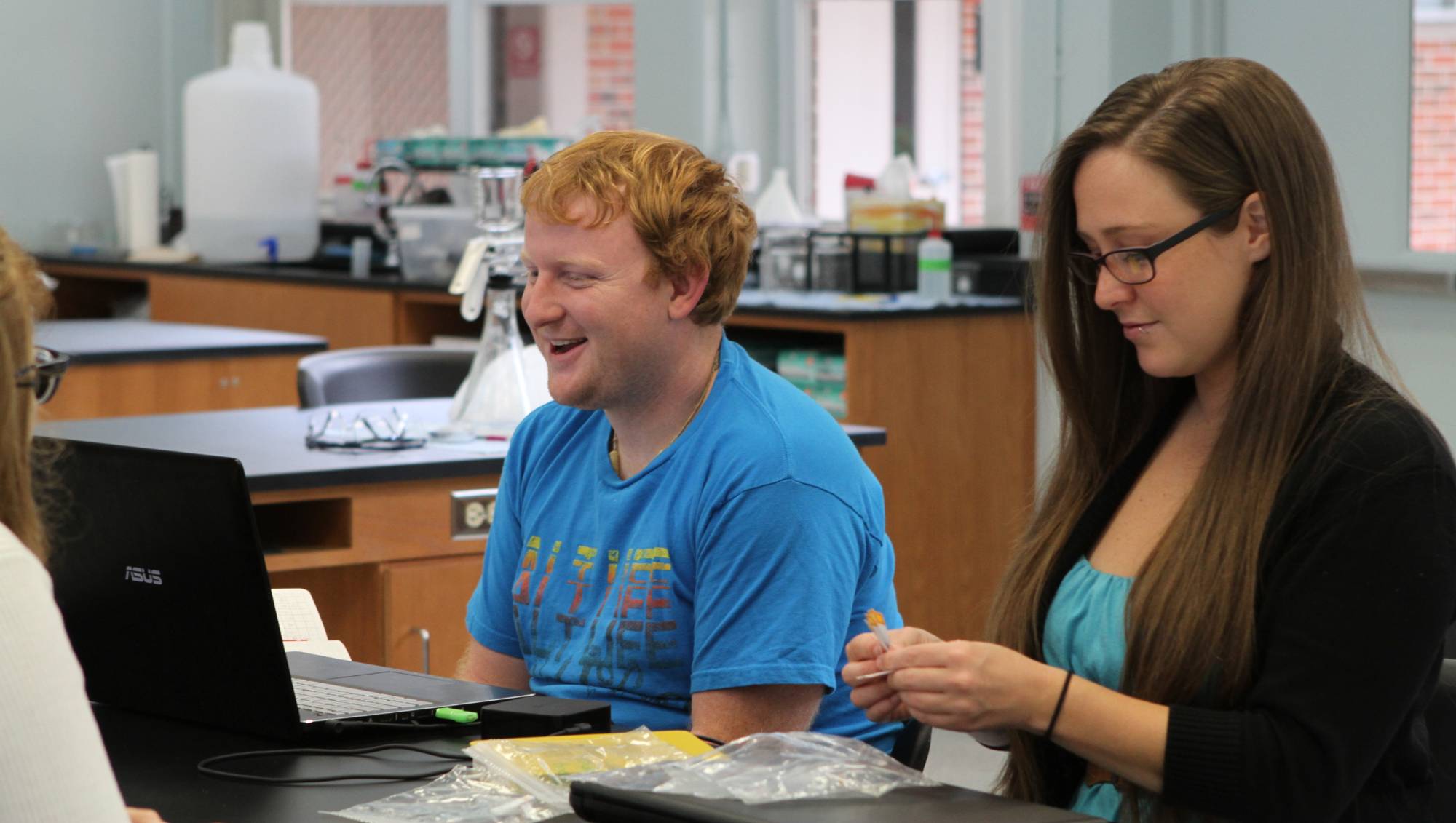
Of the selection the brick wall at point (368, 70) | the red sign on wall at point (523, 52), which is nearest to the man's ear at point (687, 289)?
the red sign on wall at point (523, 52)

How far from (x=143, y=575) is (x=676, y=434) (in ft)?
1.70

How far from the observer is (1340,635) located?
1398mm

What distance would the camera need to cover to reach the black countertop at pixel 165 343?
429cm

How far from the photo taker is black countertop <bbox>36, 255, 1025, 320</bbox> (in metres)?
4.13

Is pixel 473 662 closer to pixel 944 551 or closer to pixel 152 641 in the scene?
pixel 152 641

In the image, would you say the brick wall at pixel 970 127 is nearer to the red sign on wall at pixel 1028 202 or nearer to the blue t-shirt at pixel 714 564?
the red sign on wall at pixel 1028 202

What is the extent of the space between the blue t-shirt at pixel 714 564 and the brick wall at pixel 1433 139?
8.02 feet

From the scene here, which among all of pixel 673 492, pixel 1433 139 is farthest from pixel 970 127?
pixel 673 492

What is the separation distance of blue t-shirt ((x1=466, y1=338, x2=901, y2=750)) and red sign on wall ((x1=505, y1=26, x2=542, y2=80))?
4.60 metres

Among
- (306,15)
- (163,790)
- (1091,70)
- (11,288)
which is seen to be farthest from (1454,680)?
(306,15)

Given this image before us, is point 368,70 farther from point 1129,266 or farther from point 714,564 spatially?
point 1129,266

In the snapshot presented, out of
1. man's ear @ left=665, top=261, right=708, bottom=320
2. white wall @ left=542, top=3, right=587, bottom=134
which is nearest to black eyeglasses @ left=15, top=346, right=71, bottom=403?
man's ear @ left=665, top=261, right=708, bottom=320

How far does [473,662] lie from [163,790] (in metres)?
0.53

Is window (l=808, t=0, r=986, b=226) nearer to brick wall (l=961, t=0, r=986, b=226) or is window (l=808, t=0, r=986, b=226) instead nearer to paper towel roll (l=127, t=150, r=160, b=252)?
brick wall (l=961, t=0, r=986, b=226)
